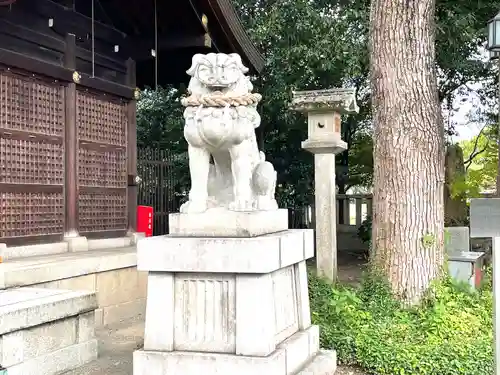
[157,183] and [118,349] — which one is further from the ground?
[157,183]

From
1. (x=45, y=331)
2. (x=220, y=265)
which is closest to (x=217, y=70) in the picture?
(x=220, y=265)

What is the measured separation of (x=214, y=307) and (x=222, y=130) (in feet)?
4.30

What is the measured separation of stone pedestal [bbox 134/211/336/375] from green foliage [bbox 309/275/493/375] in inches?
55.3

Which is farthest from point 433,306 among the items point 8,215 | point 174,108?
point 174,108

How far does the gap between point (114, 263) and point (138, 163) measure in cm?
357

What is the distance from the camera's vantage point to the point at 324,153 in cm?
811

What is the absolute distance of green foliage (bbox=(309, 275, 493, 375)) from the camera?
5457 millimetres

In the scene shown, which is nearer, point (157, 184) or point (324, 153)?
point (324, 153)

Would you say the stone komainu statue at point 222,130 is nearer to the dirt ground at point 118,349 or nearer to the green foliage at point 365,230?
the dirt ground at point 118,349

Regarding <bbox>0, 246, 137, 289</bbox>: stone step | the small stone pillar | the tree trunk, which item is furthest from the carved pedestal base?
the small stone pillar

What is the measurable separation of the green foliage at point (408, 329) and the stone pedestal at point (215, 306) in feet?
4.61

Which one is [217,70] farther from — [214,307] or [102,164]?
[102,164]

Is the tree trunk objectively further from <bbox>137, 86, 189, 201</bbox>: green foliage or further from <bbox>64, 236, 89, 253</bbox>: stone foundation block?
<bbox>137, 86, 189, 201</bbox>: green foliage

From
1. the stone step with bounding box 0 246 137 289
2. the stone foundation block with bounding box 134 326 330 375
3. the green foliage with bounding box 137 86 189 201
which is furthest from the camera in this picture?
the green foliage with bounding box 137 86 189 201
